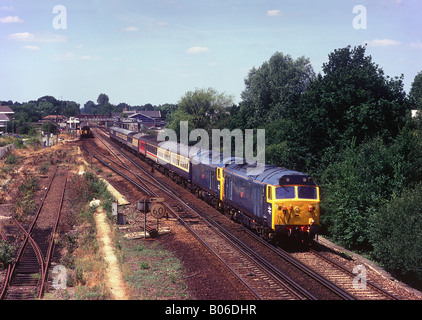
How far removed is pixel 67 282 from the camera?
16875mm

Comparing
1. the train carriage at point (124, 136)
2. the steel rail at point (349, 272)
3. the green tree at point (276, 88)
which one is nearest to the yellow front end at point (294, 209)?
the steel rail at point (349, 272)

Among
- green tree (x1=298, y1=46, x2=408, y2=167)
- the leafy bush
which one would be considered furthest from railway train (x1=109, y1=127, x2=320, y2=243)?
green tree (x1=298, y1=46, x2=408, y2=167)

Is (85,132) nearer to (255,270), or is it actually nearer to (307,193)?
(307,193)

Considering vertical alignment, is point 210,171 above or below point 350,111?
below

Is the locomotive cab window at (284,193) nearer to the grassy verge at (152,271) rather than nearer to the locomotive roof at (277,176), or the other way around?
the locomotive roof at (277,176)

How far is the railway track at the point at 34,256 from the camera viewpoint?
1630cm

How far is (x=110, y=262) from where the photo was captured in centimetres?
1900

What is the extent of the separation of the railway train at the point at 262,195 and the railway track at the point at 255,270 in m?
1.39

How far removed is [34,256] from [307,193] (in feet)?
40.6

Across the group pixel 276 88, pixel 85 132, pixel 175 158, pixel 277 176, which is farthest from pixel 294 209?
pixel 85 132

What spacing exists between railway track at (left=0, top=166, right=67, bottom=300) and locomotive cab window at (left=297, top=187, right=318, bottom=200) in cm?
1076

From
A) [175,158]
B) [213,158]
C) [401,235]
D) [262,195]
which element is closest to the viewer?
[401,235]

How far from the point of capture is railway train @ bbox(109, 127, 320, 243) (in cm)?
1964
